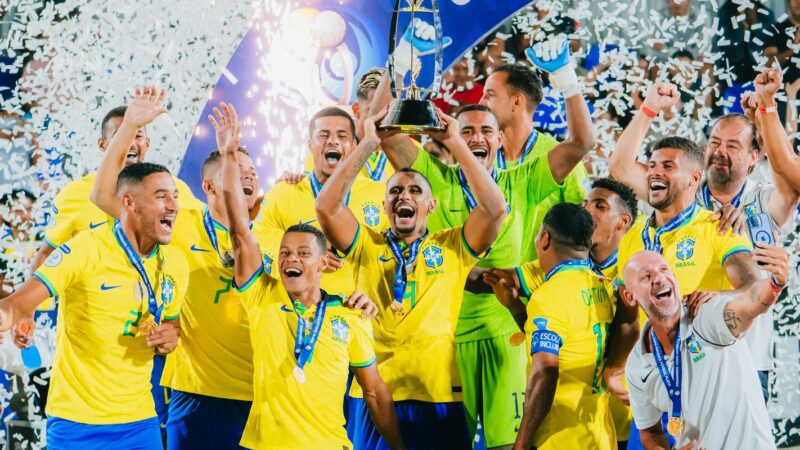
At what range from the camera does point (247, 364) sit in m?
5.09

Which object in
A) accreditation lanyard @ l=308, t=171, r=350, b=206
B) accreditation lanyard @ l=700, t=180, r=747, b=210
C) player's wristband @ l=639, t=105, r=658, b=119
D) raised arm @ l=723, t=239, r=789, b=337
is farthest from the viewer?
player's wristband @ l=639, t=105, r=658, b=119

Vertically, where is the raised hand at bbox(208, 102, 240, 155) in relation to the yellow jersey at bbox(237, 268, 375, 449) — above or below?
above

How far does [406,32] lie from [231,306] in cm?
164

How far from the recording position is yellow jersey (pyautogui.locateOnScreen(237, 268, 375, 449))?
4.20 meters

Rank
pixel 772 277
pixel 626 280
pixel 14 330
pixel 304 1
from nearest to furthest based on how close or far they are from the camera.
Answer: pixel 772 277 → pixel 626 280 → pixel 14 330 → pixel 304 1

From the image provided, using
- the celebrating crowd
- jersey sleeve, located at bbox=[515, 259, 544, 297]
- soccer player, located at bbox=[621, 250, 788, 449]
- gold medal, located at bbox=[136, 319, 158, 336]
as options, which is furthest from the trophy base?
gold medal, located at bbox=[136, 319, 158, 336]

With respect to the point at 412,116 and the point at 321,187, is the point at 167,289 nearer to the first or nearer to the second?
the point at 321,187

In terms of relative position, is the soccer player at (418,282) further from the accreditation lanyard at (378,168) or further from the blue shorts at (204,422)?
the accreditation lanyard at (378,168)

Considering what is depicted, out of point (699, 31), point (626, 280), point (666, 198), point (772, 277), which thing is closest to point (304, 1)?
point (699, 31)

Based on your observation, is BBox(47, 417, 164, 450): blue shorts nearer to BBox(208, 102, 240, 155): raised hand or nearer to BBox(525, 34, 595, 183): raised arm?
BBox(208, 102, 240, 155): raised hand

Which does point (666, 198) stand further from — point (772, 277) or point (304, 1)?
point (304, 1)

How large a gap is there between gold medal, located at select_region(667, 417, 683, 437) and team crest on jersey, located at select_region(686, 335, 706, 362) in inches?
9.3

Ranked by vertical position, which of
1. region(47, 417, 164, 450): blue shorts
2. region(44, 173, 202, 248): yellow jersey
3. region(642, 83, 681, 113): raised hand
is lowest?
region(47, 417, 164, 450): blue shorts

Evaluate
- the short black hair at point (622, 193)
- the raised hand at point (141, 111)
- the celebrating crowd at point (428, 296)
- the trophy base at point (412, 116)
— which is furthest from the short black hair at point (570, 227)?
the raised hand at point (141, 111)
